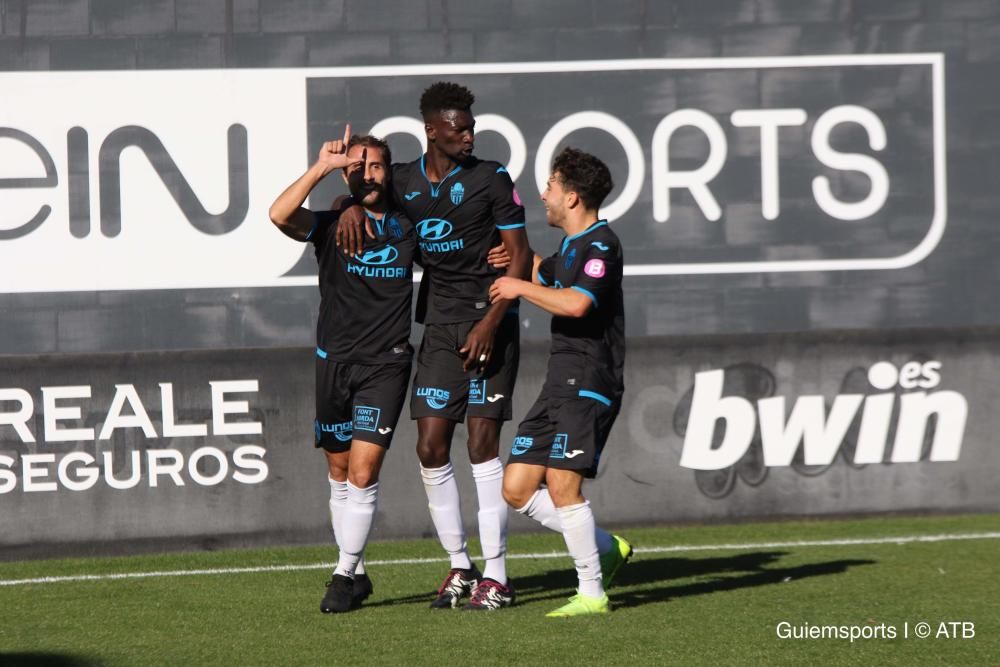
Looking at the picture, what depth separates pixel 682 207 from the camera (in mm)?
10172

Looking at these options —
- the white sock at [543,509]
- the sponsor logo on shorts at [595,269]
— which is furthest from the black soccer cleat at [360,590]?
the sponsor logo on shorts at [595,269]

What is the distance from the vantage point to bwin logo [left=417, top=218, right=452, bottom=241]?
21.6 ft

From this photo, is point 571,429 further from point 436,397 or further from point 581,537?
point 436,397

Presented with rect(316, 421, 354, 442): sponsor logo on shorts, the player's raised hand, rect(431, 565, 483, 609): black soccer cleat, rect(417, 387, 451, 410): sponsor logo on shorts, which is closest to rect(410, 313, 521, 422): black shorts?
rect(417, 387, 451, 410): sponsor logo on shorts

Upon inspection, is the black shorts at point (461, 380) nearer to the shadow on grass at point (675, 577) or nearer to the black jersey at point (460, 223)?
the black jersey at point (460, 223)

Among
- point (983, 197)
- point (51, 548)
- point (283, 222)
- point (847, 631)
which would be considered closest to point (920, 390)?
point (983, 197)

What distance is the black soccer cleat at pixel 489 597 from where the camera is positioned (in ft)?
21.3

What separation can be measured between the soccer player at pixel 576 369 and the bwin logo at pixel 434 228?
0.53 m

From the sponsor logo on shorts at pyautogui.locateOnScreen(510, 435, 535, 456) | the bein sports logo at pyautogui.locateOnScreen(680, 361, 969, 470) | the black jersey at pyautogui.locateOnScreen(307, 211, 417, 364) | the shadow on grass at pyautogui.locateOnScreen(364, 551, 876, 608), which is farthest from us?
the bein sports logo at pyautogui.locateOnScreen(680, 361, 969, 470)

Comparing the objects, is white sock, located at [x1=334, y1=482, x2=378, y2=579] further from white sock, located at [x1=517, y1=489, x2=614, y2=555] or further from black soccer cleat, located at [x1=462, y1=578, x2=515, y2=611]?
white sock, located at [x1=517, y1=489, x2=614, y2=555]

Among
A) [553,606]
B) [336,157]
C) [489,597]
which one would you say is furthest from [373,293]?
[553,606]

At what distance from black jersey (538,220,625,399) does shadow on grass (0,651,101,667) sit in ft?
7.14

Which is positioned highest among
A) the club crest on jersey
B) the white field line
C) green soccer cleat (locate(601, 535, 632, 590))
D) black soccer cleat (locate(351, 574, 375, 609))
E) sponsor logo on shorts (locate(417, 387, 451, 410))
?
the club crest on jersey

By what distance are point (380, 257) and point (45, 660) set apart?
7.30ft
